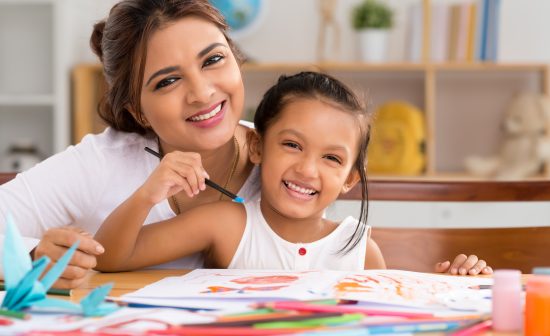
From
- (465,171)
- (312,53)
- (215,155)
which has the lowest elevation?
(465,171)

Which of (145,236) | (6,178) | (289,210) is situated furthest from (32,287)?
(6,178)

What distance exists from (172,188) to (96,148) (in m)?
0.40

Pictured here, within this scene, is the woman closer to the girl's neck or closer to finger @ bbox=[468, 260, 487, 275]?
the girl's neck

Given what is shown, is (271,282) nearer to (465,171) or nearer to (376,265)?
(376,265)

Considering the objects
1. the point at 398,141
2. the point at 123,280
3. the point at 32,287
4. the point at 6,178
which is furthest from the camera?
the point at 398,141

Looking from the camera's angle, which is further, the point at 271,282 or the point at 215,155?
the point at 215,155

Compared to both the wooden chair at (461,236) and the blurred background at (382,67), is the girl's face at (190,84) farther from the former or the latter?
the blurred background at (382,67)

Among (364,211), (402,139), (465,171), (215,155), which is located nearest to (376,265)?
(364,211)

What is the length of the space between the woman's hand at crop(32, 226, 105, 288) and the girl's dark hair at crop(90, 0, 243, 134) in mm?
435

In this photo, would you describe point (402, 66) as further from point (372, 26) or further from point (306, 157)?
point (306, 157)

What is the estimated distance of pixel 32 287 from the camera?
1015 mm

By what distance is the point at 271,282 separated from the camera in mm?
1206

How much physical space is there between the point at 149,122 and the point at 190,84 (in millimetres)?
164

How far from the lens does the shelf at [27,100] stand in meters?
3.99
